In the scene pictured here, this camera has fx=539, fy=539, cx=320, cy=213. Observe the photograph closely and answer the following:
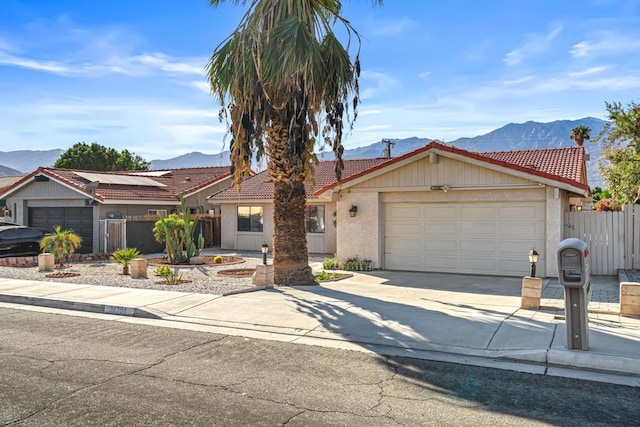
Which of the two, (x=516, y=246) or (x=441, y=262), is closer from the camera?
(x=516, y=246)

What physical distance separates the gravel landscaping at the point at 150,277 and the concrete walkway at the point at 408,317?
938 millimetres

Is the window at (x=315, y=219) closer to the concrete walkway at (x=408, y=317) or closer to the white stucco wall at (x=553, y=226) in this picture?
the concrete walkway at (x=408, y=317)

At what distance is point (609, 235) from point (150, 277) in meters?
13.0

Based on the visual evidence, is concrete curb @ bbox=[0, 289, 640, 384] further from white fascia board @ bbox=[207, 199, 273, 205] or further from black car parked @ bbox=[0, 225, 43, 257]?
white fascia board @ bbox=[207, 199, 273, 205]

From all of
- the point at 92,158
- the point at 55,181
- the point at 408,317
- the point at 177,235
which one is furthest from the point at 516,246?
the point at 92,158

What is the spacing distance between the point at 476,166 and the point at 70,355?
11616mm

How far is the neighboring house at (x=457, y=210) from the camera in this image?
14.6m

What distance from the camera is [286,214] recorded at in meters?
13.6

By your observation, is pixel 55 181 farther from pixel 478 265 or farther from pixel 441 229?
pixel 478 265

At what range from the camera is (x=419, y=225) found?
642 inches

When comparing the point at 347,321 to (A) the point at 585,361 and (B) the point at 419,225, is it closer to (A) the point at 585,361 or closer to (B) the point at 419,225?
(A) the point at 585,361

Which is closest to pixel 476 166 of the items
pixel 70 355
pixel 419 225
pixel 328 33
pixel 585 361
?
pixel 419 225

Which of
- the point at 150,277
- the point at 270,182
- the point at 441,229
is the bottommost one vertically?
the point at 150,277

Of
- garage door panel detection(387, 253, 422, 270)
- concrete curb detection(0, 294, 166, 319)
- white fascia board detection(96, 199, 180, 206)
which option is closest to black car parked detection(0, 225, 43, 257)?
white fascia board detection(96, 199, 180, 206)
